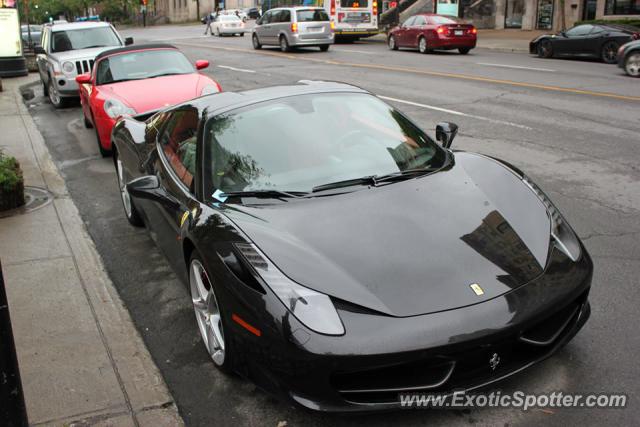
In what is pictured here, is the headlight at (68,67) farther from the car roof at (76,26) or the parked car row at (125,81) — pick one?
the car roof at (76,26)

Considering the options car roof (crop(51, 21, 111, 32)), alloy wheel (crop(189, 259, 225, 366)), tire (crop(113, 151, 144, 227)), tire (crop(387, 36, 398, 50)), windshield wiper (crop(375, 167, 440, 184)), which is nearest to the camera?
alloy wheel (crop(189, 259, 225, 366))

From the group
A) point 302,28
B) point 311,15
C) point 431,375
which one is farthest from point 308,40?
point 431,375

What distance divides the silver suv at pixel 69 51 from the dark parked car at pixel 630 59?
39.6ft

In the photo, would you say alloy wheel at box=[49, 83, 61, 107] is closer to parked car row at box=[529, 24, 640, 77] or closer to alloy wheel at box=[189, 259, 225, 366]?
alloy wheel at box=[189, 259, 225, 366]

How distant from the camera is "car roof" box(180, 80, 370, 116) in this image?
4.56 m

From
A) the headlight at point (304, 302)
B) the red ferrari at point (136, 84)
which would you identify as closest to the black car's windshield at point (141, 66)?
the red ferrari at point (136, 84)

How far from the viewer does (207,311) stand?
3.83m

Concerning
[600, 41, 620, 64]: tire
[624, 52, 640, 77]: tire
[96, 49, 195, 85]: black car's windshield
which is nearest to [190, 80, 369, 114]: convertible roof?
[96, 49, 195, 85]: black car's windshield

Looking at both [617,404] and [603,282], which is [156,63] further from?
[617,404]

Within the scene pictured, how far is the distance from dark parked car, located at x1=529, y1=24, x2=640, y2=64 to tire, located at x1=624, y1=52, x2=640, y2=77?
9.86 ft

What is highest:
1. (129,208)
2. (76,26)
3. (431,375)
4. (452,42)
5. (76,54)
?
(76,26)

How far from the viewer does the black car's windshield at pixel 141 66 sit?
10422 millimetres

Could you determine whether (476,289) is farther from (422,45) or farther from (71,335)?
(422,45)

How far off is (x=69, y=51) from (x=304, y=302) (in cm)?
1354
